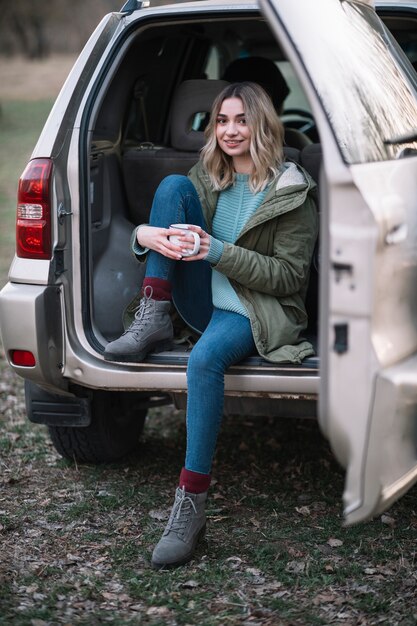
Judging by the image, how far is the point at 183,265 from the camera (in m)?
3.72

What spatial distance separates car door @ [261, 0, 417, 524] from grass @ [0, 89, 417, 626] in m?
0.56

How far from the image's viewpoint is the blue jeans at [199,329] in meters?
3.32

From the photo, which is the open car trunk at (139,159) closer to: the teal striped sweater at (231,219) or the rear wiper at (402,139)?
the teal striped sweater at (231,219)

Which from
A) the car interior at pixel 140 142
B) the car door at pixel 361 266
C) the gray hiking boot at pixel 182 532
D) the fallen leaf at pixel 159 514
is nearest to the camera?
the car door at pixel 361 266

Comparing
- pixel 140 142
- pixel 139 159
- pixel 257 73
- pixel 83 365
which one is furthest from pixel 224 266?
pixel 257 73

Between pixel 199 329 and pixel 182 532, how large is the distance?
2.84ft

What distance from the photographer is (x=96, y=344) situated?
360cm

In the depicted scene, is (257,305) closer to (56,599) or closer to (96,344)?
(96,344)

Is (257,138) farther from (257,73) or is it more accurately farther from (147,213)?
(257,73)

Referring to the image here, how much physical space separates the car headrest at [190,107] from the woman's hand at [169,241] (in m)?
0.81

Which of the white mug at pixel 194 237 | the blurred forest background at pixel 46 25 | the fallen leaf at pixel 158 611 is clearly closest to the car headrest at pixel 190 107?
the white mug at pixel 194 237

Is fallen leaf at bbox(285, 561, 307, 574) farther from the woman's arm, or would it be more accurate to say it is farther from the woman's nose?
the woman's nose

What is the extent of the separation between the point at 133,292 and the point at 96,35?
106 cm

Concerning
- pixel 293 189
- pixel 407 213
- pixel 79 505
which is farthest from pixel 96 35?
pixel 79 505
